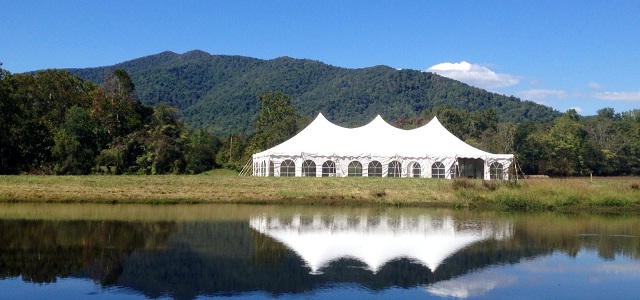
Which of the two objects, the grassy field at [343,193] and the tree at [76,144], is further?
the tree at [76,144]

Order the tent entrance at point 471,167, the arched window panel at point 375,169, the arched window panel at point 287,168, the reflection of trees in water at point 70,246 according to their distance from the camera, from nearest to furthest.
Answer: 1. the reflection of trees in water at point 70,246
2. the arched window panel at point 287,168
3. the arched window panel at point 375,169
4. the tent entrance at point 471,167

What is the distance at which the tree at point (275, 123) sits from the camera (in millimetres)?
61500

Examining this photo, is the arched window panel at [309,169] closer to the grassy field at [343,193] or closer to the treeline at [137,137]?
the grassy field at [343,193]

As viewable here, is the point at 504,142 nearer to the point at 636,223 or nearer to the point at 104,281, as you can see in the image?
the point at 636,223

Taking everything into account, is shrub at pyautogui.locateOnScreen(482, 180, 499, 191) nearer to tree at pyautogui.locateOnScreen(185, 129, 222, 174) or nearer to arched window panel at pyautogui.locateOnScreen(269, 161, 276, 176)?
arched window panel at pyautogui.locateOnScreen(269, 161, 276, 176)

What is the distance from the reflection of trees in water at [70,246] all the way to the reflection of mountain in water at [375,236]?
3.75 metres

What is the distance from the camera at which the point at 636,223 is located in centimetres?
2350

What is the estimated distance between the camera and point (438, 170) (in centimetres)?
4184

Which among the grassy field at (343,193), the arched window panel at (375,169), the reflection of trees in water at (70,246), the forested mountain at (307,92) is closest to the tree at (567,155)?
the arched window panel at (375,169)

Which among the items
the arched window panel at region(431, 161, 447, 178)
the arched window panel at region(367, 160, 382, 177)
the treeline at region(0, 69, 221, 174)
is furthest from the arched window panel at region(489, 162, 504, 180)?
the treeline at region(0, 69, 221, 174)

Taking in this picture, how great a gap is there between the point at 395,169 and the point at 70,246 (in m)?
28.2

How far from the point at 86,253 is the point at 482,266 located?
364 inches

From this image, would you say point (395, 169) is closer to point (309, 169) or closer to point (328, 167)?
point (328, 167)

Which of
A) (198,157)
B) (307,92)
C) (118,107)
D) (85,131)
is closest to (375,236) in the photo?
(85,131)
